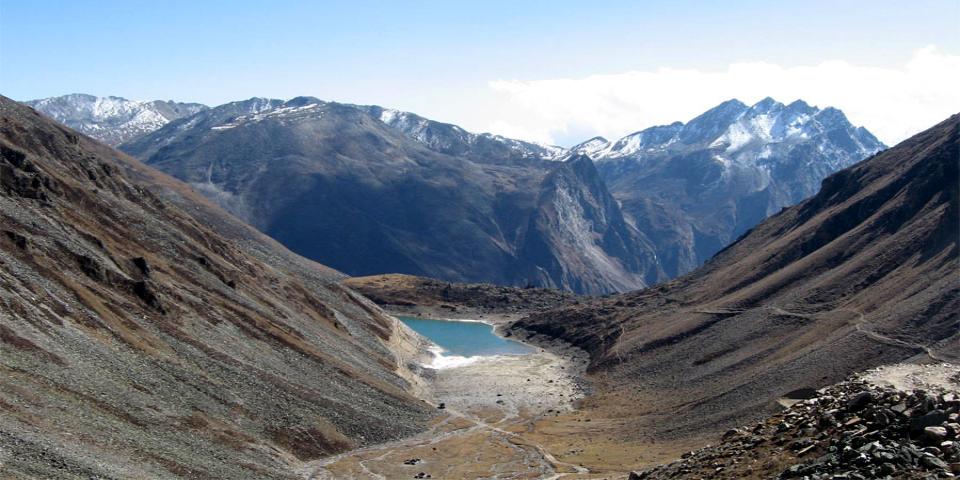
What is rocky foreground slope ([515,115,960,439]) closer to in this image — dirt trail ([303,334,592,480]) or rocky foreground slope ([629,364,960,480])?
dirt trail ([303,334,592,480])

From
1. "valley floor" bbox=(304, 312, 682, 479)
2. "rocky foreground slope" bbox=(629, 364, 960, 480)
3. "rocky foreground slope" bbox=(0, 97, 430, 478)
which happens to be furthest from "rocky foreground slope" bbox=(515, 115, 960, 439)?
"rocky foreground slope" bbox=(629, 364, 960, 480)

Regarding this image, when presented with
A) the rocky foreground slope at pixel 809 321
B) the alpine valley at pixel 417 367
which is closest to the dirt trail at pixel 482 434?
the alpine valley at pixel 417 367

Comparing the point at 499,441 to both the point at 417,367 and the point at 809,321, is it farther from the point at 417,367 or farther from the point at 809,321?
the point at 809,321

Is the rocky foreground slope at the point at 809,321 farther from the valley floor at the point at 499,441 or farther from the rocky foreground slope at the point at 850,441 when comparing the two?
the rocky foreground slope at the point at 850,441

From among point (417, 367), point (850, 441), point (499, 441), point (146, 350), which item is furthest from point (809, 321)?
point (850, 441)

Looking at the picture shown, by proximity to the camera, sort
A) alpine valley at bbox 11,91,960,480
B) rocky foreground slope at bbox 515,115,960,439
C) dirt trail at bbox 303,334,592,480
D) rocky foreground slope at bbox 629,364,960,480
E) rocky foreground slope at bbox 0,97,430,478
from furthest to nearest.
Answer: rocky foreground slope at bbox 515,115,960,439
dirt trail at bbox 303,334,592,480
rocky foreground slope at bbox 0,97,430,478
alpine valley at bbox 11,91,960,480
rocky foreground slope at bbox 629,364,960,480

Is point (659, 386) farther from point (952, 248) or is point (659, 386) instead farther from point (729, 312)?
point (952, 248)
